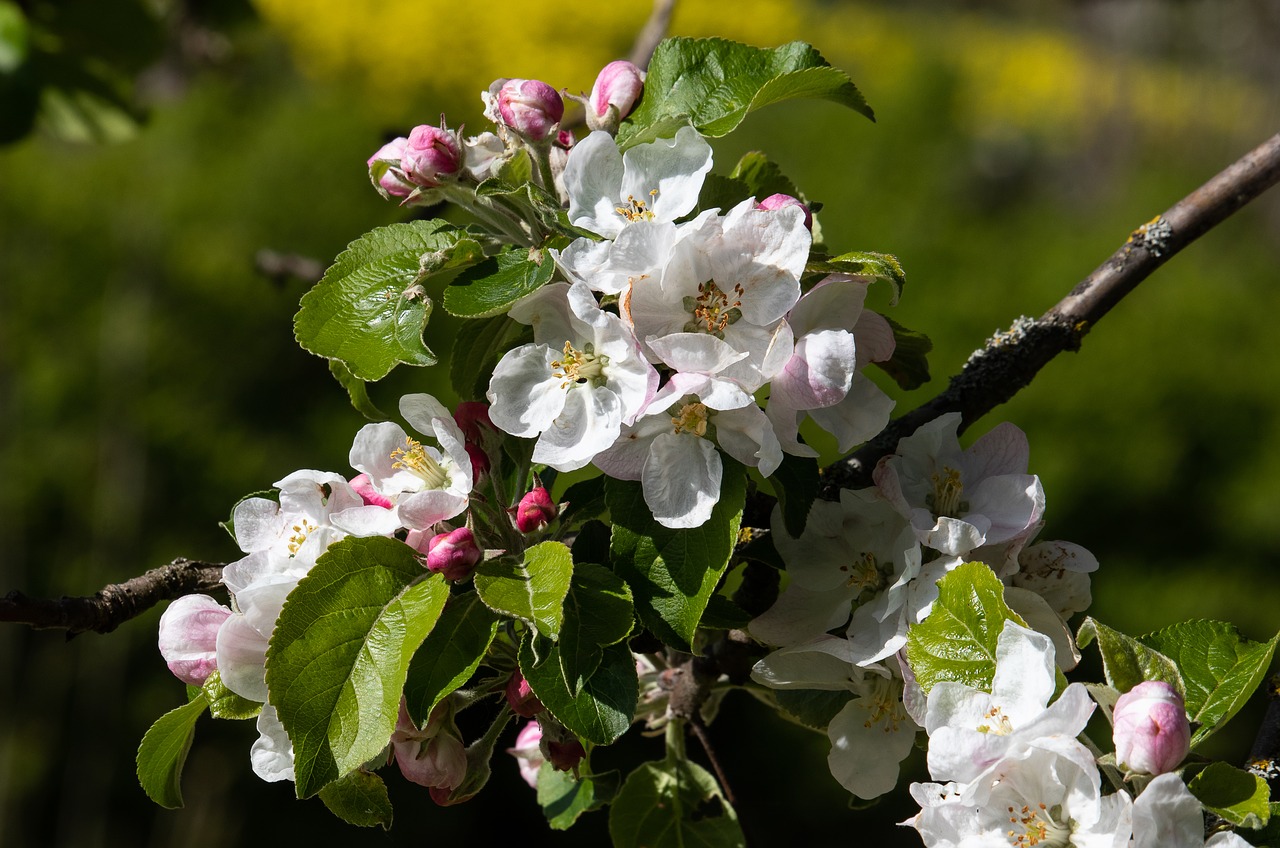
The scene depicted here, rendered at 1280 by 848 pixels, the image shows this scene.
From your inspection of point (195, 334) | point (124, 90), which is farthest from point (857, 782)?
point (195, 334)

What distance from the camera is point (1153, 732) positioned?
26.4 inches

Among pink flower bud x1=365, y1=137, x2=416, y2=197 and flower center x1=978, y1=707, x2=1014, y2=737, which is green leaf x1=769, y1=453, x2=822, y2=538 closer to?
flower center x1=978, y1=707, x2=1014, y2=737

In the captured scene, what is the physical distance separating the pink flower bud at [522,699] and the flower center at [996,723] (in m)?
0.31

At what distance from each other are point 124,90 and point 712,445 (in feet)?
5.61

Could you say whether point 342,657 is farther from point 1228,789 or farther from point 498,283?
point 1228,789

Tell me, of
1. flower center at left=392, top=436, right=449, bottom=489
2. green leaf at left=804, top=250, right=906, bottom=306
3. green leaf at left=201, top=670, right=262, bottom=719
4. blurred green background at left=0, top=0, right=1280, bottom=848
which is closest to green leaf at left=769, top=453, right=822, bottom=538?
green leaf at left=804, top=250, right=906, bottom=306

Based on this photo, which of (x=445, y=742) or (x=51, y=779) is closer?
(x=445, y=742)

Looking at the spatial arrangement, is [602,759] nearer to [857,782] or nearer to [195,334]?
[195,334]

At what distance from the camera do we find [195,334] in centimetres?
422

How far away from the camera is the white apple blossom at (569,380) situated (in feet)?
2.44

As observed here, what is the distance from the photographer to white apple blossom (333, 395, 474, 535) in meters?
0.77

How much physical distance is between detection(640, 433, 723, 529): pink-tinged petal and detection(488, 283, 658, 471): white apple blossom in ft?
0.11

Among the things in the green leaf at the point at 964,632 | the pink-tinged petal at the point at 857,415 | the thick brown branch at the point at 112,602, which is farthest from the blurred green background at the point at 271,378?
the green leaf at the point at 964,632

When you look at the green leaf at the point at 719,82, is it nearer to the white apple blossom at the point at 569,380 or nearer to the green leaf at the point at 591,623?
the white apple blossom at the point at 569,380
